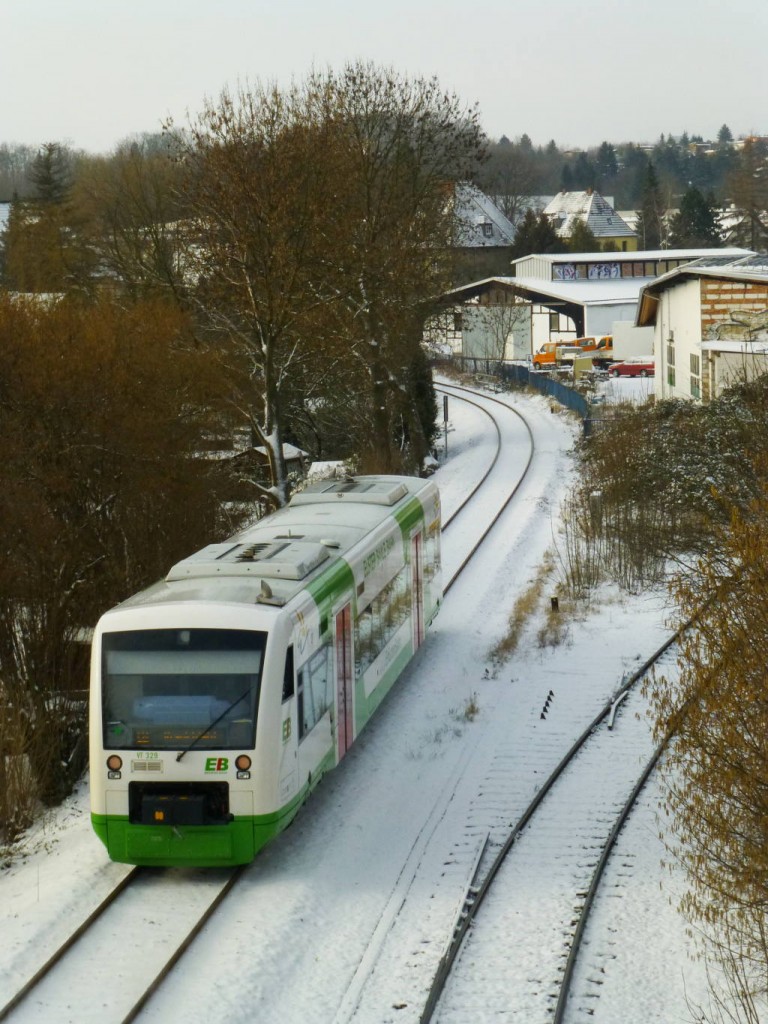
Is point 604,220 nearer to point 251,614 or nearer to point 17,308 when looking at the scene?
point 17,308

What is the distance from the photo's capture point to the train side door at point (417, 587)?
17.5m

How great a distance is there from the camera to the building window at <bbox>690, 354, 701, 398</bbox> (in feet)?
108

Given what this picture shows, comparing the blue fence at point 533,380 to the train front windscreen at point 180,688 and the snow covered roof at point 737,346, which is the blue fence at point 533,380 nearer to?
the snow covered roof at point 737,346

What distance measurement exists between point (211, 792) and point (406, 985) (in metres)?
2.53

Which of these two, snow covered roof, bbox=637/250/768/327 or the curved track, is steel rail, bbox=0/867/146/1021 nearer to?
the curved track

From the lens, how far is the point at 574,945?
9758 millimetres

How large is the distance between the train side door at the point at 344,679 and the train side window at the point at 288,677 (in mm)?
1652

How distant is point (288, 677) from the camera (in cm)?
1138

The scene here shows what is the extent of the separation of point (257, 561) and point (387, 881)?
3.35 m

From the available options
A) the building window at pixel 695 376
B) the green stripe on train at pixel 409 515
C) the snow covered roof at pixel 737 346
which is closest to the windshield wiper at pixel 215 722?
the green stripe on train at pixel 409 515

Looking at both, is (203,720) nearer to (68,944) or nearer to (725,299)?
(68,944)

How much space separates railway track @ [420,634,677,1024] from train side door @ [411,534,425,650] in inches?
126

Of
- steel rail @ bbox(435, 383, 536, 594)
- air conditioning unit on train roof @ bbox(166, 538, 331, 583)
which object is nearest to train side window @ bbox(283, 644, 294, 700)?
air conditioning unit on train roof @ bbox(166, 538, 331, 583)

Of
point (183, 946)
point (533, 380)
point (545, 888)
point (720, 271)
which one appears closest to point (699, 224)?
point (533, 380)
